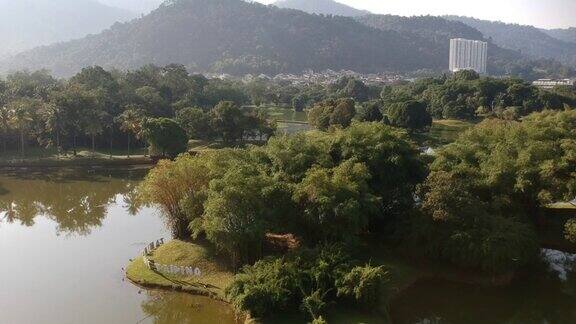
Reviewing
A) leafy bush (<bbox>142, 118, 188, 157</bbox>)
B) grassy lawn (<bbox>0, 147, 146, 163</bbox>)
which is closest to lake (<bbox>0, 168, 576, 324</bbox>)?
leafy bush (<bbox>142, 118, 188, 157</bbox>)

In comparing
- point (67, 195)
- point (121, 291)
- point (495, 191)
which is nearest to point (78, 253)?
point (121, 291)

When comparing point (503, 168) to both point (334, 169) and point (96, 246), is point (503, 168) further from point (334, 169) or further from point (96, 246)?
point (96, 246)

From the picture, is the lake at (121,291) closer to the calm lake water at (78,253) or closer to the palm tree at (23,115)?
the calm lake water at (78,253)

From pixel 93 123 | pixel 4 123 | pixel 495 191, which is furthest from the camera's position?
pixel 93 123

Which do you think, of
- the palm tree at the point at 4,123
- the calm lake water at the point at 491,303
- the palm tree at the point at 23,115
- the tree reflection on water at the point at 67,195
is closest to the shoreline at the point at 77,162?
the tree reflection on water at the point at 67,195

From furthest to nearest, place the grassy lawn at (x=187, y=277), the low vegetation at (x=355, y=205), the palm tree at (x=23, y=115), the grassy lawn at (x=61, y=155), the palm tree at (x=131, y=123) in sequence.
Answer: the palm tree at (x=131, y=123)
the grassy lawn at (x=61, y=155)
the palm tree at (x=23, y=115)
the grassy lawn at (x=187, y=277)
the low vegetation at (x=355, y=205)

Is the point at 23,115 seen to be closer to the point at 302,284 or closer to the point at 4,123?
the point at 4,123
